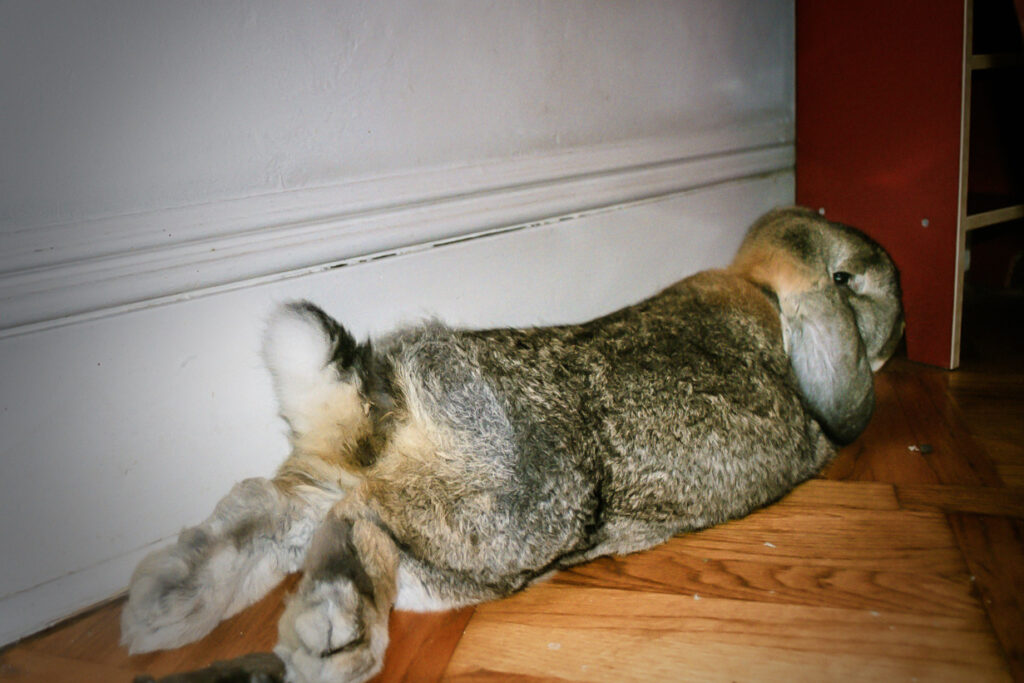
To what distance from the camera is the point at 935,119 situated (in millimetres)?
1586

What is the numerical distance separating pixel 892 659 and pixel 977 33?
1784 mm

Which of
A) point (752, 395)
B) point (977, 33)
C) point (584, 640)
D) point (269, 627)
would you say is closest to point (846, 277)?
point (752, 395)

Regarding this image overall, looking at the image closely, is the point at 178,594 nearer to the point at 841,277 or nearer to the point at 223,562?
the point at 223,562

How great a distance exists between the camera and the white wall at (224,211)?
93cm

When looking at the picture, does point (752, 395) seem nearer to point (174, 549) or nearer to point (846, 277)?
point (846, 277)

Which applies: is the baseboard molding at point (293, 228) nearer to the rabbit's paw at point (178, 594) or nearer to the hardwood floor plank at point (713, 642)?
the rabbit's paw at point (178, 594)

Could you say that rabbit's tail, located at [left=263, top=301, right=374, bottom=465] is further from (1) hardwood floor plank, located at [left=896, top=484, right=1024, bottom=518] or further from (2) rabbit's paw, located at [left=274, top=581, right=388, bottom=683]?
(1) hardwood floor plank, located at [left=896, top=484, right=1024, bottom=518]

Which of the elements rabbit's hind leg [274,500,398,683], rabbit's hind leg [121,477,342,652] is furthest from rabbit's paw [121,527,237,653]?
rabbit's hind leg [274,500,398,683]

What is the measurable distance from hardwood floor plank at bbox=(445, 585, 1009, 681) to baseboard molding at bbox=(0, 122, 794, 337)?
24.9 inches

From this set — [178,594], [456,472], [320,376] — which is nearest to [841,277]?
[456,472]

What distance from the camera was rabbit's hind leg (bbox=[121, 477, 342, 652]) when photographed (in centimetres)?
84

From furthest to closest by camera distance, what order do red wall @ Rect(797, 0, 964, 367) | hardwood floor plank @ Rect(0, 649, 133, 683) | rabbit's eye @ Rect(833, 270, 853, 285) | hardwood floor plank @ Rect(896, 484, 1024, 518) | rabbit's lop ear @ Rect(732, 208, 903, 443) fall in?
1. red wall @ Rect(797, 0, 964, 367)
2. rabbit's eye @ Rect(833, 270, 853, 285)
3. rabbit's lop ear @ Rect(732, 208, 903, 443)
4. hardwood floor plank @ Rect(896, 484, 1024, 518)
5. hardwood floor plank @ Rect(0, 649, 133, 683)

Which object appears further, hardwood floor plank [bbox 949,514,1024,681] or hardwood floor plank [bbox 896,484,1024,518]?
hardwood floor plank [bbox 896,484,1024,518]

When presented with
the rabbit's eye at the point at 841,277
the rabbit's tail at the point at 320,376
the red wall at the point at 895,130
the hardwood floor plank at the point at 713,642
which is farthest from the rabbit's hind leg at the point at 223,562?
the red wall at the point at 895,130
